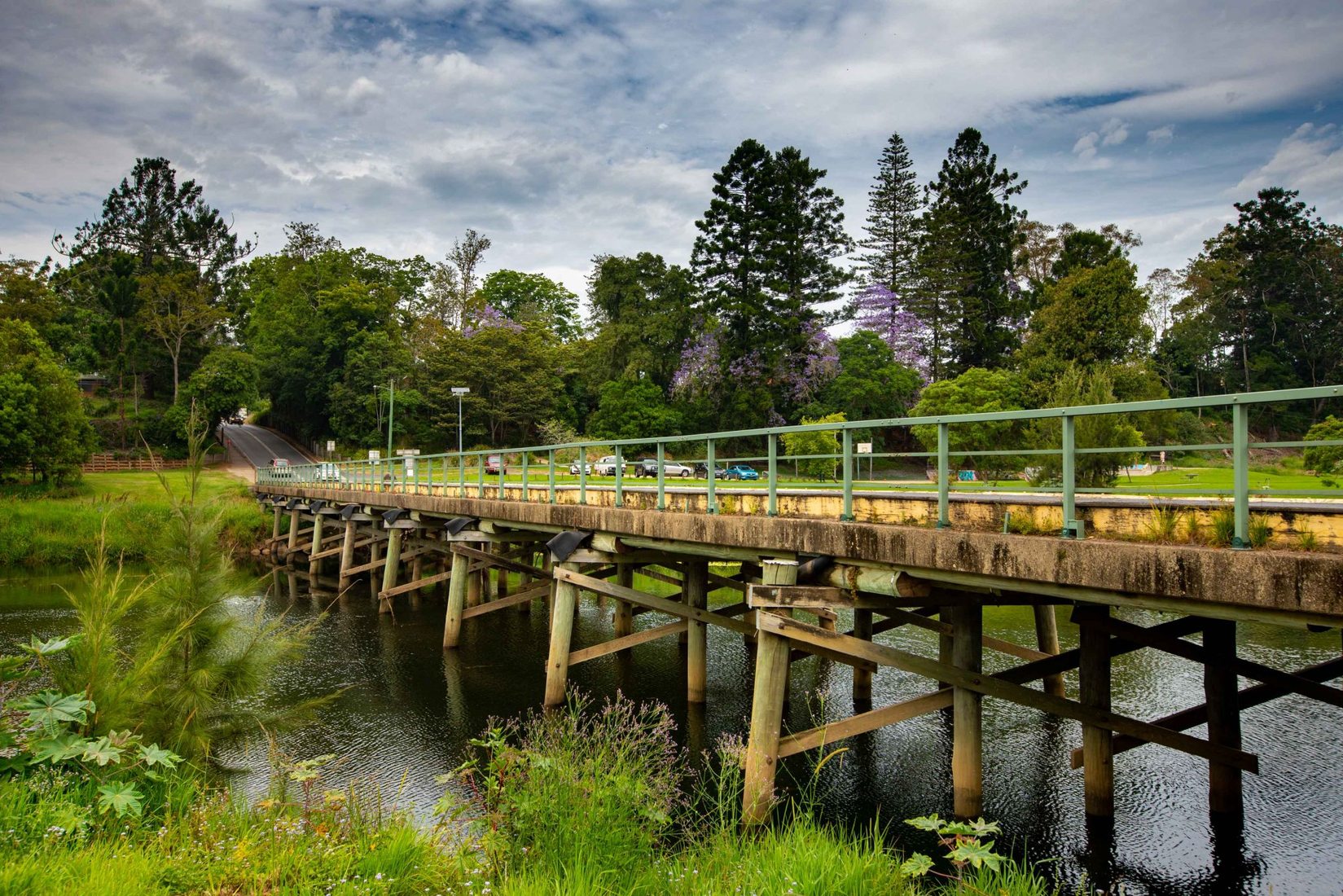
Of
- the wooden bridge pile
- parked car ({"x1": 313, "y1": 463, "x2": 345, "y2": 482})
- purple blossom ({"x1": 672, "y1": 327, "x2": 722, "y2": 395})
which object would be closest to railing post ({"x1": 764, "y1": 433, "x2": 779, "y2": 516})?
the wooden bridge pile

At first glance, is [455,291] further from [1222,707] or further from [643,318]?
[1222,707]

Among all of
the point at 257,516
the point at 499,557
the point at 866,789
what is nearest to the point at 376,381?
the point at 257,516

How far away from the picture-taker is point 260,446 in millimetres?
64500

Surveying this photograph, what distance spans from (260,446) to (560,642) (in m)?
60.9

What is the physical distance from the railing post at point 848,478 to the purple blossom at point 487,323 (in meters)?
48.7

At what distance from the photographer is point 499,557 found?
49.0ft

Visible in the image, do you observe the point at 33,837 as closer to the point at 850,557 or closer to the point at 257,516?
the point at 850,557

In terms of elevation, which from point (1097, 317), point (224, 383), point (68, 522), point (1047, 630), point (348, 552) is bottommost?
point (68, 522)

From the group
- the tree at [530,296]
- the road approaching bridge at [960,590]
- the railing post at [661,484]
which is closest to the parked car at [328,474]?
the road approaching bridge at [960,590]

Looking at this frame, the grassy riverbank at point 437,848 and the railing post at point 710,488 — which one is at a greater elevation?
the railing post at point 710,488

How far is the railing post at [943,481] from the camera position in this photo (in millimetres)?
6043

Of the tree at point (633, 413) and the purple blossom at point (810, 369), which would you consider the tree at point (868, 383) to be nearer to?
the purple blossom at point (810, 369)

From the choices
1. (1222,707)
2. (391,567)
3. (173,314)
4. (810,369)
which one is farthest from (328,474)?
(173,314)

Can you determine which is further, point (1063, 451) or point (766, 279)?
point (766, 279)
